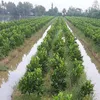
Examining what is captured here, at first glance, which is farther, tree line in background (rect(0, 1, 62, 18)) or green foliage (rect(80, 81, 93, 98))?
tree line in background (rect(0, 1, 62, 18))

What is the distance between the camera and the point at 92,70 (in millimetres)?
15539

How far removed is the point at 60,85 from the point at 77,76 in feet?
4.06

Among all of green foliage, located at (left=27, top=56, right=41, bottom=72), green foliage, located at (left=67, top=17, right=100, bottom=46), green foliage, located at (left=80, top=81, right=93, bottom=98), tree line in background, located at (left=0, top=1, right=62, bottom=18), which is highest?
green foliage, located at (left=27, top=56, right=41, bottom=72)

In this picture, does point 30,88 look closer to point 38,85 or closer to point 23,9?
point 38,85

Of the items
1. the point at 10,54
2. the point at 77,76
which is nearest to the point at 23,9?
the point at 10,54

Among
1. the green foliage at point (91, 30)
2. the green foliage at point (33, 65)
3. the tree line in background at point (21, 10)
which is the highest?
the green foliage at point (33, 65)

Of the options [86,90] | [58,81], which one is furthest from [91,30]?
[86,90]

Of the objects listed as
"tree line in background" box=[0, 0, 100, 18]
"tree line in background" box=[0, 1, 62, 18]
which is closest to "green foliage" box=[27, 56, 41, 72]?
"tree line in background" box=[0, 0, 100, 18]

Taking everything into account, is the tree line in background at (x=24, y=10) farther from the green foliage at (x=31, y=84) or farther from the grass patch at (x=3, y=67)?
the green foliage at (x=31, y=84)

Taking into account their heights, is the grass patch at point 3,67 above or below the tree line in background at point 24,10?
above

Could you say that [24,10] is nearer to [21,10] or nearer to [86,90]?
[21,10]

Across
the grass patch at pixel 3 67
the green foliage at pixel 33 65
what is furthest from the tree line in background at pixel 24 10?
the green foliage at pixel 33 65

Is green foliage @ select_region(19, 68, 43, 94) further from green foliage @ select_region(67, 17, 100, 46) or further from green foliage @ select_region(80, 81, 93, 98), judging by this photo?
green foliage @ select_region(67, 17, 100, 46)

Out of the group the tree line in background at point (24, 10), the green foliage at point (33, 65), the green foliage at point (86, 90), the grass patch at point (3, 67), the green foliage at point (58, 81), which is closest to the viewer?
the green foliage at point (86, 90)
